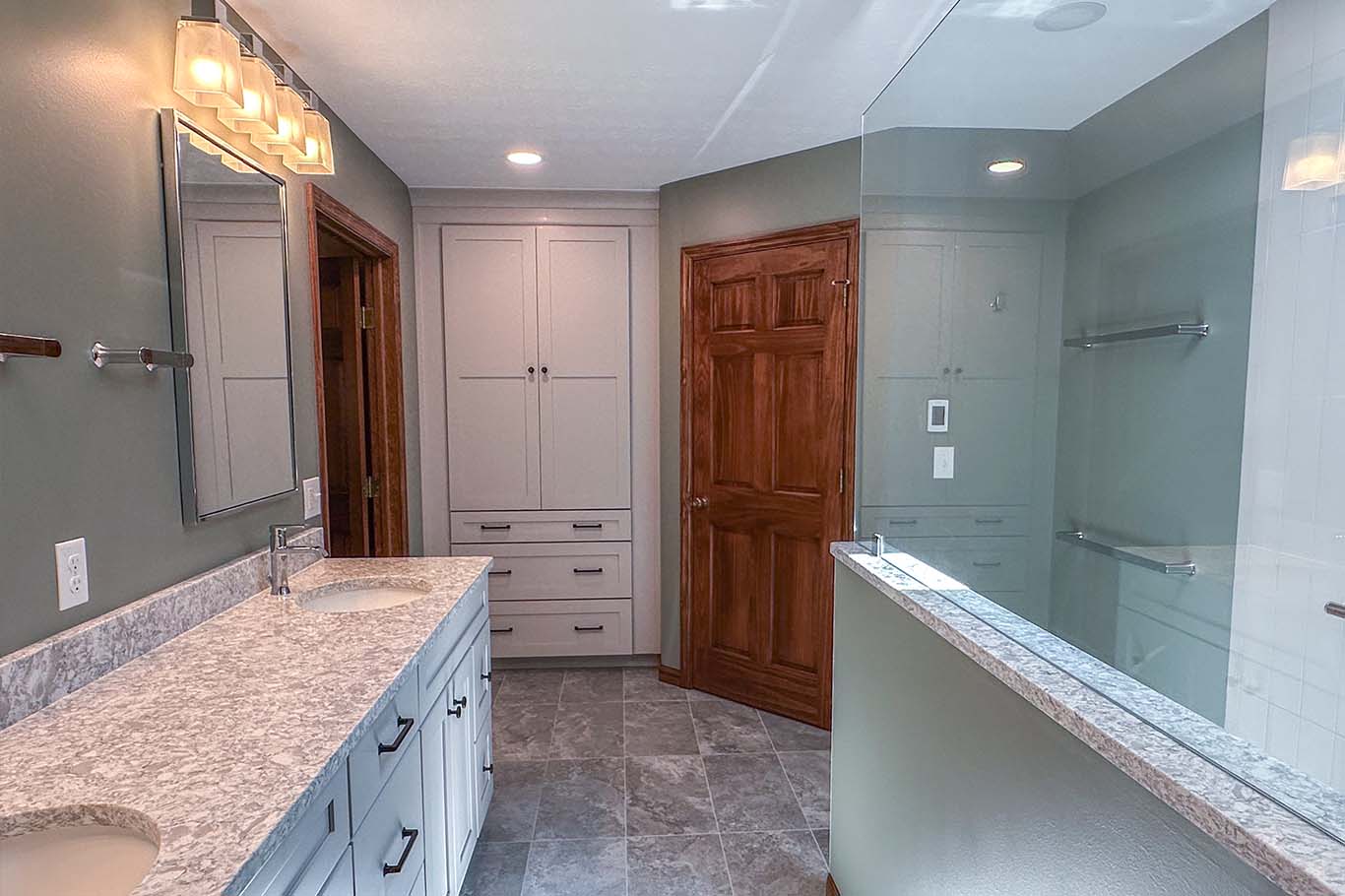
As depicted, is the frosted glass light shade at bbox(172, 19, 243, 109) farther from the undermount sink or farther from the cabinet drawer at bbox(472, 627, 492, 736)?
the cabinet drawer at bbox(472, 627, 492, 736)

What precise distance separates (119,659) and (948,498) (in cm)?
167

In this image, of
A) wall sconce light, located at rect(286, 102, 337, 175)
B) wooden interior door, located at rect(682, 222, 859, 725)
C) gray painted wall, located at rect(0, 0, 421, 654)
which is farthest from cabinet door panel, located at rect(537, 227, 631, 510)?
gray painted wall, located at rect(0, 0, 421, 654)

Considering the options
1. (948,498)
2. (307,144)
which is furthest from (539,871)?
(307,144)

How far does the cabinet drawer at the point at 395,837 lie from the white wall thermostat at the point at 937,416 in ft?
→ 4.33

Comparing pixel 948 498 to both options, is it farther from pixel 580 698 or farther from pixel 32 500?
pixel 580 698

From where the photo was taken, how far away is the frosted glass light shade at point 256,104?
1.57 m

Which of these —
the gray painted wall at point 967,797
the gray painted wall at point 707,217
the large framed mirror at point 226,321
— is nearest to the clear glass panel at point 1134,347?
the gray painted wall at point 967,797

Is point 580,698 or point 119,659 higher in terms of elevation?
point 119,659

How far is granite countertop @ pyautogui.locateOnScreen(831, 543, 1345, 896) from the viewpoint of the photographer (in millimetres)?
593

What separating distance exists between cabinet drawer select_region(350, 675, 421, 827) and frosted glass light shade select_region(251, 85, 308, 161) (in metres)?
1.35

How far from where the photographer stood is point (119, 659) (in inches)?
49.1

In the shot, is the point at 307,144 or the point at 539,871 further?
the point at 539,871

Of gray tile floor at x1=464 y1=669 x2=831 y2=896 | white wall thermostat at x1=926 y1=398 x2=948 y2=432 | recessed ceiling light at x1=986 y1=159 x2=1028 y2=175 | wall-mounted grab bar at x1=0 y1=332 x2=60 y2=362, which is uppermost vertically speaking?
recessed ceiling light at x1=986 y1=159 x2=1028 y2=175

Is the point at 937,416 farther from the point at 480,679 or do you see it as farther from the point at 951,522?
the point at 480,679
